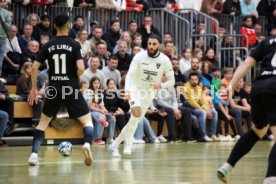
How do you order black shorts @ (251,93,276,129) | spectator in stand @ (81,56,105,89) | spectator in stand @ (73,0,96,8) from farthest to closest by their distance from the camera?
spectator in stand @ (73,0,96,8), spectator in stand @ (81,56,105,89), black shorts @ (251,93,276,129)

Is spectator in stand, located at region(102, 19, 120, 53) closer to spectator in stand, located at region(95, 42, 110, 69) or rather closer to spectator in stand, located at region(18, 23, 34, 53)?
spectator in stand, located at region(95, 42, 110, 69)

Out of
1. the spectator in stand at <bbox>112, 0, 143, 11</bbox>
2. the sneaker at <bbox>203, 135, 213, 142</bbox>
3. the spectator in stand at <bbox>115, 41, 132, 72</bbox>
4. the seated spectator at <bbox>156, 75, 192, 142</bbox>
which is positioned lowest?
the sneaker at <bbox>203, 135, 213, 142</bbox>

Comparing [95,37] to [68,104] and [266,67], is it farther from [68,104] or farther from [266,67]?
[266,67]

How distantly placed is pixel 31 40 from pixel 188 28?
6.46 meters

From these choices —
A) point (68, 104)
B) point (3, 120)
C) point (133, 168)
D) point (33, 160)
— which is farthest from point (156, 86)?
point (3, 120)

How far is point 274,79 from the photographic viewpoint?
29.0 ft

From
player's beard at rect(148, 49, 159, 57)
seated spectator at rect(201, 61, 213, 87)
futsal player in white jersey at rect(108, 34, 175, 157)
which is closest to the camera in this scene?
futsal player in white jersey at rect(108, 34, 175, 157)

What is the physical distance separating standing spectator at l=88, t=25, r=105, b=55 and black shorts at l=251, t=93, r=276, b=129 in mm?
12792

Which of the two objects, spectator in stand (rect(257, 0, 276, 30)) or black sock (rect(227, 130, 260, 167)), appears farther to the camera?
spectator in stand (rect(257, 0, 276, 30))

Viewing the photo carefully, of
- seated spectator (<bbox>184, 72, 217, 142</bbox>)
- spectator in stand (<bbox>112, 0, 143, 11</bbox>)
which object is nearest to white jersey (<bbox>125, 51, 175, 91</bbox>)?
seated spectator (<bbox>184, 72, 217, 142</bbox>)

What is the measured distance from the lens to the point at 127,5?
2484 centimetres

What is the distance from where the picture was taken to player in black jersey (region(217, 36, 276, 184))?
8789 mm

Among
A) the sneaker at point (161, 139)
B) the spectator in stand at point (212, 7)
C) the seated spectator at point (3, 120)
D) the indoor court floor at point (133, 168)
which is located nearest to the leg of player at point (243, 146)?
the indoor court floor at point (133, 168)

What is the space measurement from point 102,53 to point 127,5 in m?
3.54
